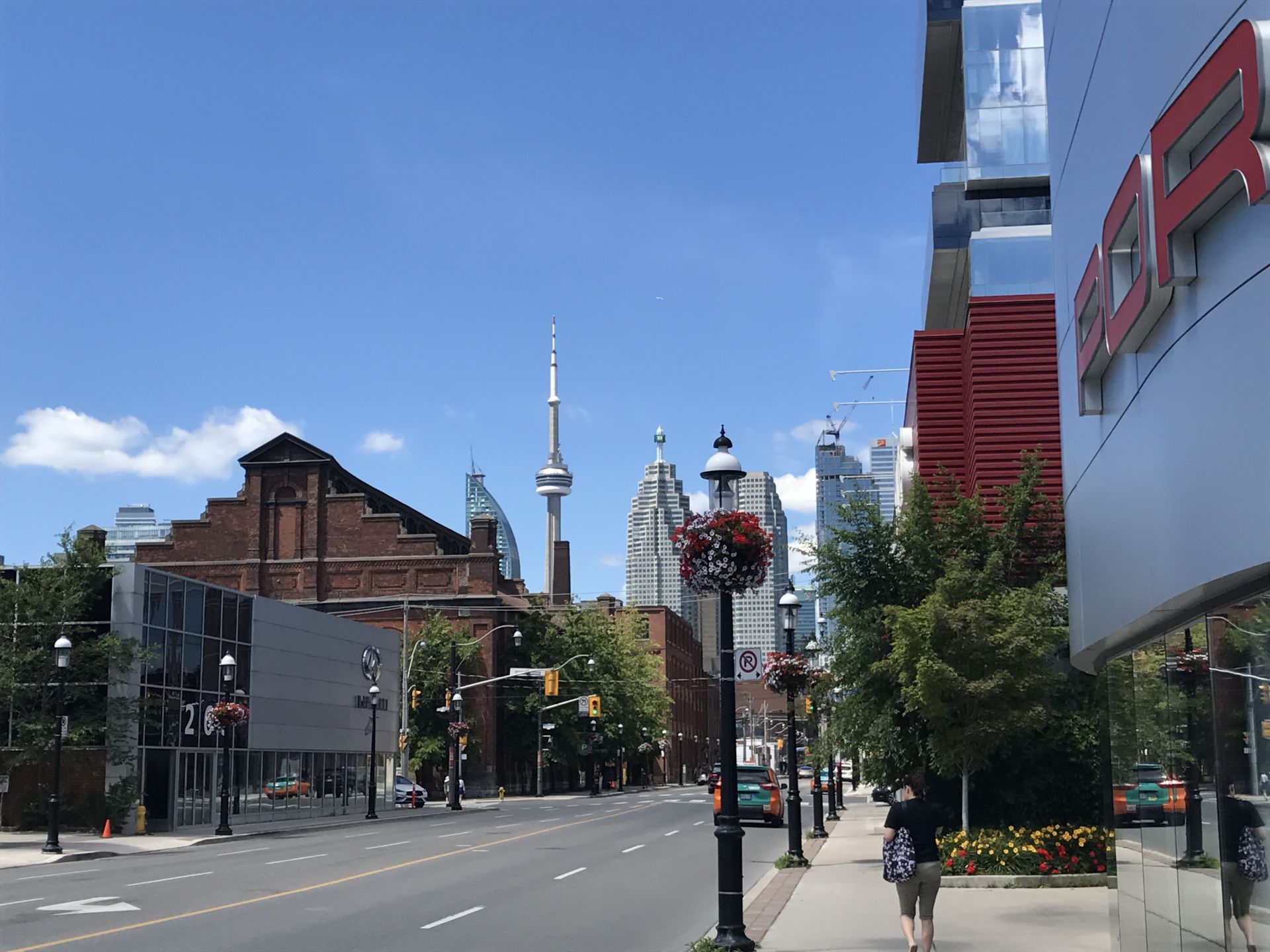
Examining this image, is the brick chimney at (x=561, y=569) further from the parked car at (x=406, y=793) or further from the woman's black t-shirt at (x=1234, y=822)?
the woman's black t-shirt at (x=1234, y=822)

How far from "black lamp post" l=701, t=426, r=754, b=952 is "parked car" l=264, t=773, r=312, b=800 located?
3593 centimetres

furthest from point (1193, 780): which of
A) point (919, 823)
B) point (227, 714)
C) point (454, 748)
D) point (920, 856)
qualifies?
point (454, 748)

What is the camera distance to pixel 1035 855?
66.6 ft

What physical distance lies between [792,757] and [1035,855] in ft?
21.0

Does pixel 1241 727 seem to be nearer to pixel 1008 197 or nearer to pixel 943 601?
pixel 943 601

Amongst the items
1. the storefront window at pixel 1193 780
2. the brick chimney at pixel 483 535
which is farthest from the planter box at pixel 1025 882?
the brick chimney at pixel 483 535

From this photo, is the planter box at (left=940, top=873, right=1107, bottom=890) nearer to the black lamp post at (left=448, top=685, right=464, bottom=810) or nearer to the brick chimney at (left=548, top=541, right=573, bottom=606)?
the black lamp post at (left=448, top=685, right=464, bottom=810)

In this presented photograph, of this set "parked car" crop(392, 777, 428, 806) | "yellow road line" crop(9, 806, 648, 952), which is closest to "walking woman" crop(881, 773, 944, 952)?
"yellow road line" crop(9, 806, 648, 952)

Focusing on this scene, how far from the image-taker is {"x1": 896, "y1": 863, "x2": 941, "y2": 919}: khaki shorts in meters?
12.6

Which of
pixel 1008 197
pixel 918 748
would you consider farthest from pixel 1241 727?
pixel 1008 197

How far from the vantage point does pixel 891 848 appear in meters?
12.6

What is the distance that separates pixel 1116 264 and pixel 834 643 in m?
16.0

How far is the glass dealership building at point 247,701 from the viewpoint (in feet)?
130

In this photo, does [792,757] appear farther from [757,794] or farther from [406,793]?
[406,793]
